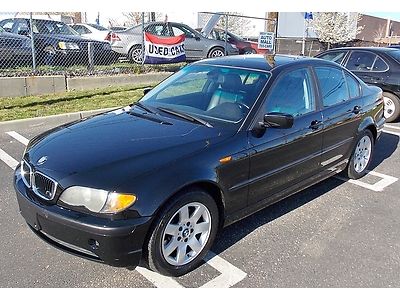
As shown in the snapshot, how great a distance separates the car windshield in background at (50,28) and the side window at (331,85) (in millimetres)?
8764

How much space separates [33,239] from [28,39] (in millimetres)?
7956

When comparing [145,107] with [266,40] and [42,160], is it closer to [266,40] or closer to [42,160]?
[42,160]

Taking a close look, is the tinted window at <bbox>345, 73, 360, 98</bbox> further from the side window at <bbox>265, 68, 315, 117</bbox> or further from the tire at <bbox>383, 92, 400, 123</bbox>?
the tire at <bbox>383, 92, 400, 123</bbox>

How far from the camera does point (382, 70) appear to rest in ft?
24.6

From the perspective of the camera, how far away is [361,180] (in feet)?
15.5

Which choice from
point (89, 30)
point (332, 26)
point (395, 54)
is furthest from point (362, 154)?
point (332, 26)

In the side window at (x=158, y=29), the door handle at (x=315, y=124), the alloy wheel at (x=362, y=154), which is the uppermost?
the side window at (x=158, y=29)

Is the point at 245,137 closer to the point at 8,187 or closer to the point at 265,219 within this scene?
the point at 265,219

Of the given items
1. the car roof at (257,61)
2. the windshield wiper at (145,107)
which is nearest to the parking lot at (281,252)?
the windshield wiper at (145,107)

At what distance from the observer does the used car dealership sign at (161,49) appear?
11.0 meters

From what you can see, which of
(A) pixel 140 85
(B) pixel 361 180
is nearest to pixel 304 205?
(B) pixel 361 180

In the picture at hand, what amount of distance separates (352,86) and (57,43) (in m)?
8.65

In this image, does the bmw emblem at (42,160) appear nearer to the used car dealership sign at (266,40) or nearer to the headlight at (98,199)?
the headlight at (98,199)
